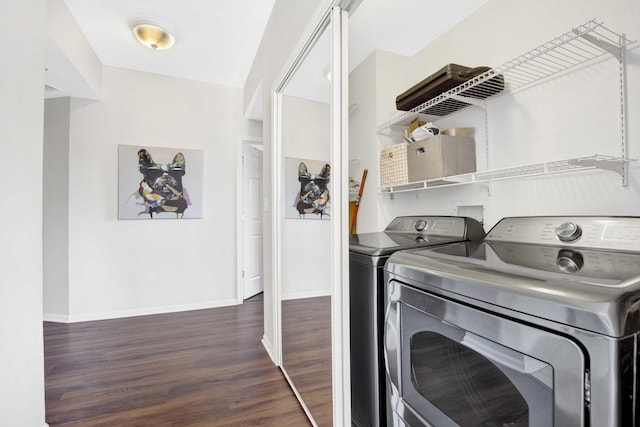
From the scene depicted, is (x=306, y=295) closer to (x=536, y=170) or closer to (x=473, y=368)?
(x=473, y=368)

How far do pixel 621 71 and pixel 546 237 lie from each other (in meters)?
0.65

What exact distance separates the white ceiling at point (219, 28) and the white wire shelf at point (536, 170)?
87 centimetres

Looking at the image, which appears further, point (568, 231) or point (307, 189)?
point (307, 189)

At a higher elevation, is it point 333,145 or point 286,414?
point 333,145

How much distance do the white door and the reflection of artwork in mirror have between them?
1.83m

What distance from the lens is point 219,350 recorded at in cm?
234

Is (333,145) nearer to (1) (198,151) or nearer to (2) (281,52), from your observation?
(2) (281,52)

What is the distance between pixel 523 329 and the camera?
0.63 metres

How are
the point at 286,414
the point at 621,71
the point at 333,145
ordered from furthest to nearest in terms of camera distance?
the point at 286,414
the point at 333,145
the point at 621,71

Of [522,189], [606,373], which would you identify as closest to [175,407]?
[606,373]

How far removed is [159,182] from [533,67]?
329cm

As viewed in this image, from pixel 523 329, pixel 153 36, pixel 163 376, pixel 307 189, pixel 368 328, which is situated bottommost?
pixel 163 376

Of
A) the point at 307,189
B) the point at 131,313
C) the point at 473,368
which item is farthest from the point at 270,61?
the point at 131,313

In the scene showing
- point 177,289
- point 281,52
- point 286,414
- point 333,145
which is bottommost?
point 286,414
